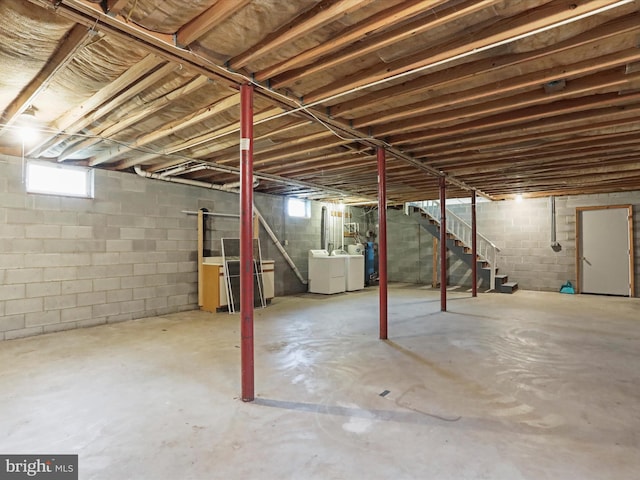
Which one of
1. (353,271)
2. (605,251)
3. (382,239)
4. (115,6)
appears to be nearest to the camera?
(115,6)

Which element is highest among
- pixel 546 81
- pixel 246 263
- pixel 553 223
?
pixel 546 81

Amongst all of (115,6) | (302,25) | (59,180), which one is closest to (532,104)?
(302,25)

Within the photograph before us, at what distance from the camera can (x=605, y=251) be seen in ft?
25.2

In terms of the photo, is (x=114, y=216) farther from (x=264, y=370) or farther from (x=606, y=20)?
(x=606, y=20)

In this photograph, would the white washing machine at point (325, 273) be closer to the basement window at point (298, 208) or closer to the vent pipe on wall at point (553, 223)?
the basement window at point (298, 208)

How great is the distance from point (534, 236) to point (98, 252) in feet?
29.2

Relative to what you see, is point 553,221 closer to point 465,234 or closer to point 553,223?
point 553,223

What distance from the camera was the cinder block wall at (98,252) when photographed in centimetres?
431

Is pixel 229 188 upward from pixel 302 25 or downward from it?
downward

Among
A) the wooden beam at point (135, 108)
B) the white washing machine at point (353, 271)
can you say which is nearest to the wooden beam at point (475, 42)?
the wooden beam at point (135, 108)

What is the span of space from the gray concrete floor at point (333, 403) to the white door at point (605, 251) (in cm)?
388

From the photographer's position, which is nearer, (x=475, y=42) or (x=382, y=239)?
(x=475, y=42)

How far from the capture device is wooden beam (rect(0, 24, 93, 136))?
2084mm

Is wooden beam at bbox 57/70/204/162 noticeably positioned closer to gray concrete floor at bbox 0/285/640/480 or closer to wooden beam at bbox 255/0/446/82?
wooden beam at bbox 255/0/446/82
